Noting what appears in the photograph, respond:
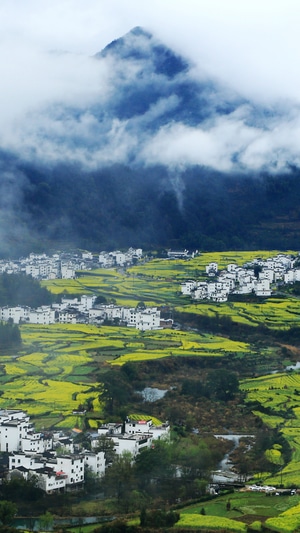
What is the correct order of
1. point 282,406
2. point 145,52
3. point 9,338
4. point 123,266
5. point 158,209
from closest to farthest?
point 282,406
point 9,338
point 123,266
point 158,209
point 145,52

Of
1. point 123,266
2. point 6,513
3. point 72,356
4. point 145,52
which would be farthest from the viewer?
point 145,52

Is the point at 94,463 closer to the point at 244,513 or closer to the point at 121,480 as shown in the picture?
the point at 121,480

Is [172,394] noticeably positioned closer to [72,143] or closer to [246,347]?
[246,347]

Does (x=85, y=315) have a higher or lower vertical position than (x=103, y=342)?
higher

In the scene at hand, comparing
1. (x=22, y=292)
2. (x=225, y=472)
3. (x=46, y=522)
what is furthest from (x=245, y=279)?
(x=46, y=522)

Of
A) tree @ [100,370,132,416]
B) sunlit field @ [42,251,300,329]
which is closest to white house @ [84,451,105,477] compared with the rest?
tree @ [100,370,132,416]

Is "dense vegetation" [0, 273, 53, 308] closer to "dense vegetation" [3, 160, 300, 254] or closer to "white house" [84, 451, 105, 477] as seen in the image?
"dense vegetation" [3, 160, 300, 254]

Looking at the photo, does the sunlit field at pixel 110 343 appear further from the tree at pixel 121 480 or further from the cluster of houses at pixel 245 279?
the tree at pixel 121 480
